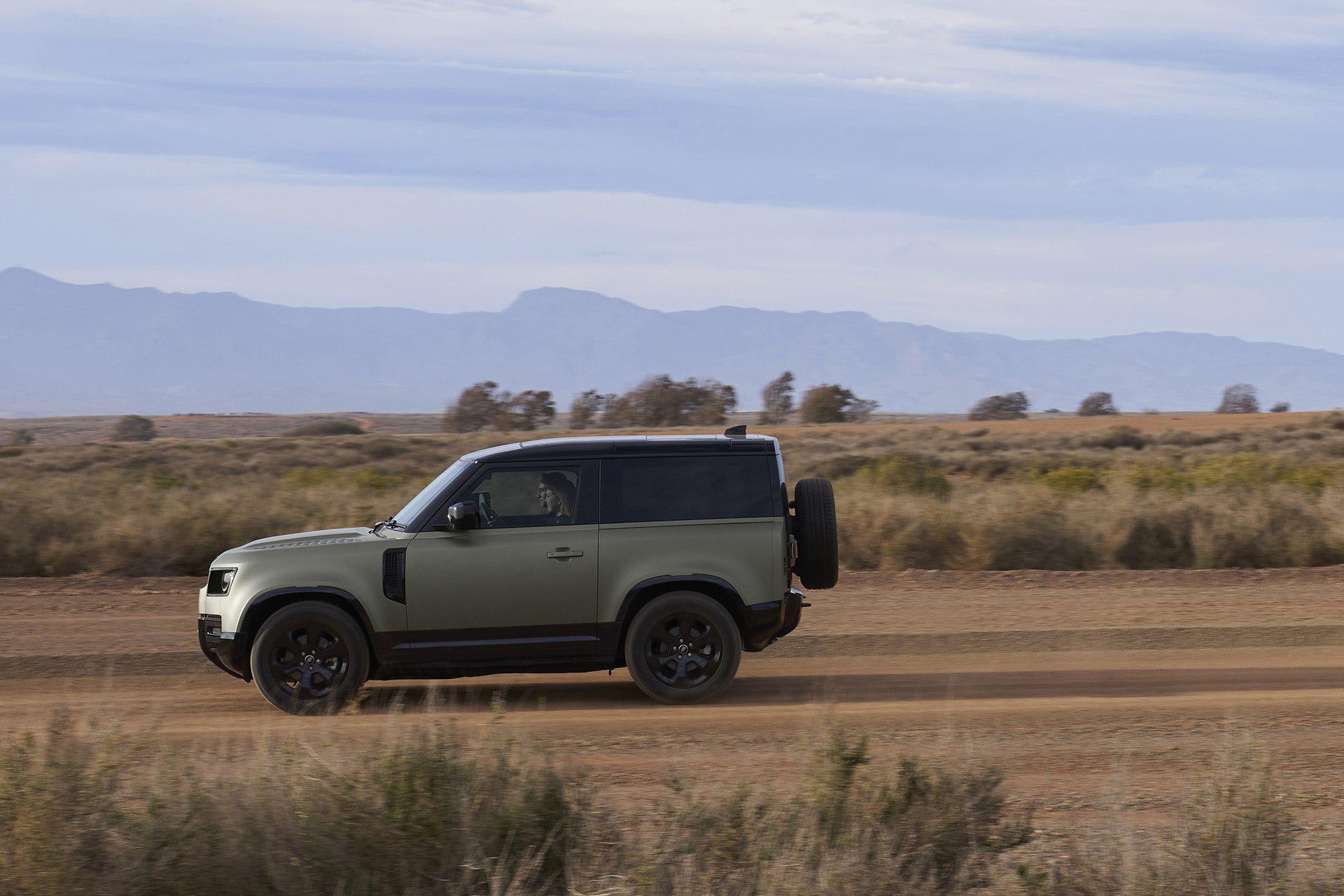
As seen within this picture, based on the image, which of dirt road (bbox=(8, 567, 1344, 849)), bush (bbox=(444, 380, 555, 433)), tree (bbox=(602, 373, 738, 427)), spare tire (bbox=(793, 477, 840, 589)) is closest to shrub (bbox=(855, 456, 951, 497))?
dirt road (bbox=(8, 567, 1344, 849))

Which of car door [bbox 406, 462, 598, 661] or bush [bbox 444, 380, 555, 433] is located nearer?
car door [bbox 406, 462, 598, 661]

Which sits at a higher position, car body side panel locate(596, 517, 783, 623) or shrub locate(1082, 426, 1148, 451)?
shrub locate(1082, 426, 1148, 451)

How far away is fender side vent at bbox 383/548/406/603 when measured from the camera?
29.0ft

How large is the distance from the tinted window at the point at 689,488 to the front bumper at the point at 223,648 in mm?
2801

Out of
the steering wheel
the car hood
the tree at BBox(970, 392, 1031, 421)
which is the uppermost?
the tree at BBox(970, 392, 1031, 421)

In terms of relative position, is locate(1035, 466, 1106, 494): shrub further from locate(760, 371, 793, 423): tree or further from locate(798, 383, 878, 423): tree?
locate(760, 371, 793, 423): tree

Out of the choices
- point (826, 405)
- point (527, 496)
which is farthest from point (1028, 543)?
point (826, 405)

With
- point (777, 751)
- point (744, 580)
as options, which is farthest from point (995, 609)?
point (777, 751)

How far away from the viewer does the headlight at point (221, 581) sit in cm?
891

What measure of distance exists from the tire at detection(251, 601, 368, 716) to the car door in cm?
44

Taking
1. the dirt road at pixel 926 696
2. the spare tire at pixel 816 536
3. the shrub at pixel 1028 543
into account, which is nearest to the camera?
the dirt road at pixel 926 696

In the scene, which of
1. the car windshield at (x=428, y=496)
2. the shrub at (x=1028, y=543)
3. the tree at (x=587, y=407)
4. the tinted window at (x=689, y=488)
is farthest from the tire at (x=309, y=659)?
the tree at (x=587, y=407)

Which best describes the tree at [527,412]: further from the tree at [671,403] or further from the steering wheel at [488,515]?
the steering wheel at [488,515]

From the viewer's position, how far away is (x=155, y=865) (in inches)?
191
